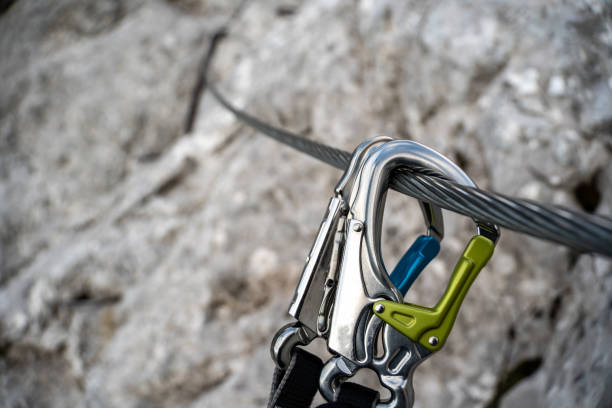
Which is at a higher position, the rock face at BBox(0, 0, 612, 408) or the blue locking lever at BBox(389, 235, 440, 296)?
the blue locking lever at BBox(389, 235, 440, 296)

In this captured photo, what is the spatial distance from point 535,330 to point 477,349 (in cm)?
18

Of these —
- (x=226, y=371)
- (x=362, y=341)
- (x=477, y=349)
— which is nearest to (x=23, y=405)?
(x=226, y=371)

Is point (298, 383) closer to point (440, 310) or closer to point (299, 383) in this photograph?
point (299, 383)

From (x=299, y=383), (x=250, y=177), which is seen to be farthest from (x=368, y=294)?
(x=250, y=177)

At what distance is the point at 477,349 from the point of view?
4.62 ft

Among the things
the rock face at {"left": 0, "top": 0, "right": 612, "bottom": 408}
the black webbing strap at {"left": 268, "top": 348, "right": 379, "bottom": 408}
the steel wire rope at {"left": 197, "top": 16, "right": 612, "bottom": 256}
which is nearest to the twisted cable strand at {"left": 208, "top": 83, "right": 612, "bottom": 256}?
the steel wire rope at {"left": 197, "top": 16, "right": 612, "bottom": 256}

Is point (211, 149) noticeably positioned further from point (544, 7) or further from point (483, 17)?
point (544, 7)

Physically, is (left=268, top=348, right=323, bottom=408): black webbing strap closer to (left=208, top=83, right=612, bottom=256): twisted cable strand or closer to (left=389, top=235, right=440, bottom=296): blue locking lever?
(left=389, top=235, right=440, bottom=296): blue locking lever

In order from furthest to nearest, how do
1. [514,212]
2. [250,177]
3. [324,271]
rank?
[250,177]
[324,271]
[514,212]

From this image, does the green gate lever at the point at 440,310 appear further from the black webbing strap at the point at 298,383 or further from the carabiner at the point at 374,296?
the black webbing strap at the point at 298,383

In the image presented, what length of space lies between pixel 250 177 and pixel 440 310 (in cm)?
149

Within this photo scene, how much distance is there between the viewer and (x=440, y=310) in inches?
19.3

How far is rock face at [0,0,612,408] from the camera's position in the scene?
1.33 metres

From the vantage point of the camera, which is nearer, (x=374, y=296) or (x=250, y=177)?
(x=374, y=296)
